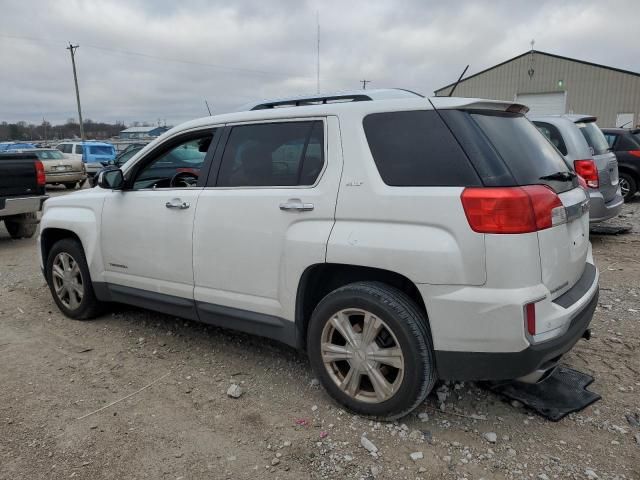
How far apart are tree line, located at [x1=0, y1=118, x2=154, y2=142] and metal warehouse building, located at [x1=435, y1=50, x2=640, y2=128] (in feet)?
118

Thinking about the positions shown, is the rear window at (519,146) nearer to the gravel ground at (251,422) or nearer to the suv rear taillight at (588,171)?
the gravel ground at (251,422)

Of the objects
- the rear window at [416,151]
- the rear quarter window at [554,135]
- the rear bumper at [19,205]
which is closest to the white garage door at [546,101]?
the rear quarter window at [554,135]

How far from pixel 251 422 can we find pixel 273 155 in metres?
1.64

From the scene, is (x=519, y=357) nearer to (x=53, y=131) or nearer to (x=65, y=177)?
(x=65, y=177)

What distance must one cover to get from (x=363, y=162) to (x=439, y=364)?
3.77 feet

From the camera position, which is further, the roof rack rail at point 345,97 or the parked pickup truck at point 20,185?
the parked pickup truck at point 20,185

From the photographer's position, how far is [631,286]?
17.4ft

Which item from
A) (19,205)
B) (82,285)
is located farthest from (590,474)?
(19,205)

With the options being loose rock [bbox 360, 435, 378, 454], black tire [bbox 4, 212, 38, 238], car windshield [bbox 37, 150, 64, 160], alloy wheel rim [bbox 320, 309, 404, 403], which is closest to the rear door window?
alloy wheel rim [bbox 320, 309, 404, 403]

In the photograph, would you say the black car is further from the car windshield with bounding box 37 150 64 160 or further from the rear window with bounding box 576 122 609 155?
the car windshield with bounding box 37 150 64 160

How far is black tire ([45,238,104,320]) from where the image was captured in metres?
4.50

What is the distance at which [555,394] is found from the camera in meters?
3.13

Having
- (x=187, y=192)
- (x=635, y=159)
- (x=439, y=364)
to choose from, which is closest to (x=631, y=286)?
(x=439, y=364)

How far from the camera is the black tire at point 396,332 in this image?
267 cm
